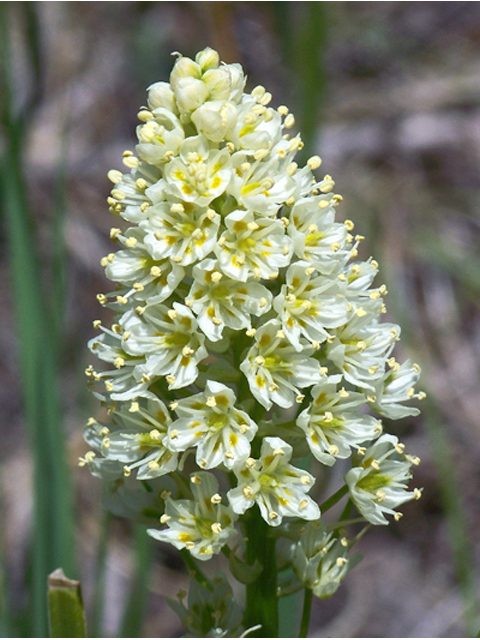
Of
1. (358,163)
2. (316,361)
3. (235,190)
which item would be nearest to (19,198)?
(235,190)

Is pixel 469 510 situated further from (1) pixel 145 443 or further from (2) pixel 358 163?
(1) pixel 145 443

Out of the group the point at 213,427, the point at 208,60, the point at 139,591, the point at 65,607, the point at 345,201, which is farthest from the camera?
the point at 345,201

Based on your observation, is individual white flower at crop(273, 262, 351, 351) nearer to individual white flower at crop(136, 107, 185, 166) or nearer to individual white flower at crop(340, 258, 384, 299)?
individual white flower at crop(340, 258, 384, 299)

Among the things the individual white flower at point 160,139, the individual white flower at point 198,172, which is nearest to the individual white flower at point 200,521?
the individual white flower at point 198,172

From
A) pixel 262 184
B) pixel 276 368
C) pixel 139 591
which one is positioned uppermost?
pixel 262 184

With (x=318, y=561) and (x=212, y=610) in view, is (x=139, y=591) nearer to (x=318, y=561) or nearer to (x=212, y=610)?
(x=212, y=610)

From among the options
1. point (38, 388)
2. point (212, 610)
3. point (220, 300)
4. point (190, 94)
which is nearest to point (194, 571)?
point (212, 610)

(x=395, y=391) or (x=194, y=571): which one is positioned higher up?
(x=395, y=391)
